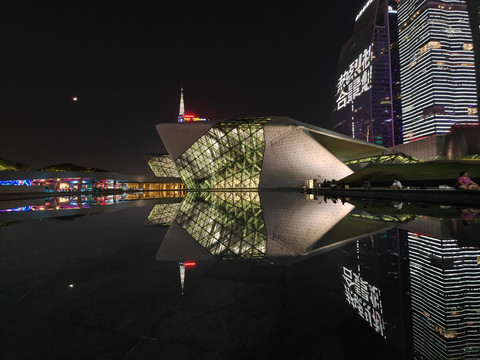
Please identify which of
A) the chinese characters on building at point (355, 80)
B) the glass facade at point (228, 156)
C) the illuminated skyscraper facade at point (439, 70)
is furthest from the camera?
the chinese characters on building at point (355, 80)

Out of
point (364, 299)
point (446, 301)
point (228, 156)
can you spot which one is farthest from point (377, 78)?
point (364, 299)

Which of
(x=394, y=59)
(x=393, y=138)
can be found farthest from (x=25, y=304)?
(x=394, y=59)

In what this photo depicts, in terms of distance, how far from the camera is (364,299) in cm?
198

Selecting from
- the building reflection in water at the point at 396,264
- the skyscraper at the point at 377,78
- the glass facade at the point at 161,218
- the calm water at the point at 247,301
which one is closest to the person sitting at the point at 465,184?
the building reflection in water at the point at 396,264

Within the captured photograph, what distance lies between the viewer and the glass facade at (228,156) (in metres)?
31.1

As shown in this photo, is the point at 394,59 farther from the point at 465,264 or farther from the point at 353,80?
the point at 465,264

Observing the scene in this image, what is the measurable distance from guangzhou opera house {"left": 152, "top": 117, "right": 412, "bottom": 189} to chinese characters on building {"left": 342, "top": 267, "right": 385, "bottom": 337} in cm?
2720

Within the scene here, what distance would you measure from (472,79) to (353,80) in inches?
1891

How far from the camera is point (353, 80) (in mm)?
121188

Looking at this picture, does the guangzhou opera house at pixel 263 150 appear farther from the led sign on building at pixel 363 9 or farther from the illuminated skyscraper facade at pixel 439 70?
the led sign on building at pixel 363 9

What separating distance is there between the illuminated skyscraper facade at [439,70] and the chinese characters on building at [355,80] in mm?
16633

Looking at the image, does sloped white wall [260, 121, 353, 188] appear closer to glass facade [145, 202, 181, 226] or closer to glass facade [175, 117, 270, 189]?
glass facade [175, 117, 270, 189]

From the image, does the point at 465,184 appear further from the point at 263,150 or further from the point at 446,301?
the point at 263,150

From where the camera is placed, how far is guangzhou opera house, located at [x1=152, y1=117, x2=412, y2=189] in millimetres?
29722
